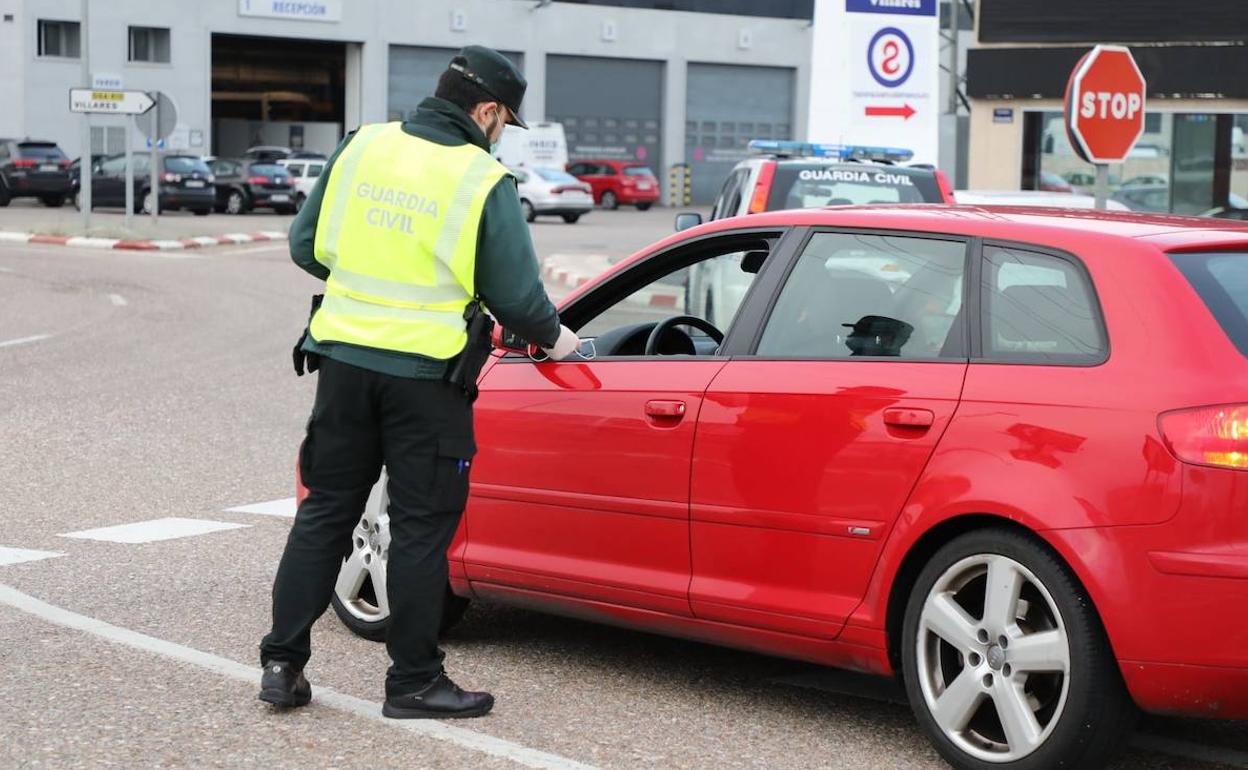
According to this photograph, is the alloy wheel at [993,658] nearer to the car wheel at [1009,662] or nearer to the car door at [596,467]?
the car wheel at [1009,662]

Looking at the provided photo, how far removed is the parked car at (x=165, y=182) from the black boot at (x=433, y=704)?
3893 centimetres

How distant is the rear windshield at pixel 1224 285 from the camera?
448 centimetres

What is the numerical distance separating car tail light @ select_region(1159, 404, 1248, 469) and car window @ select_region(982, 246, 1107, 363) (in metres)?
0.30

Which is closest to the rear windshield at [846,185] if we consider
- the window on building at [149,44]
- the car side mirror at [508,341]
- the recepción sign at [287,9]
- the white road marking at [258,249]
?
the car side mirror at [508,341]

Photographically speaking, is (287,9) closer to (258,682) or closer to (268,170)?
(268,170)

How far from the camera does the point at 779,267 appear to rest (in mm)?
5371

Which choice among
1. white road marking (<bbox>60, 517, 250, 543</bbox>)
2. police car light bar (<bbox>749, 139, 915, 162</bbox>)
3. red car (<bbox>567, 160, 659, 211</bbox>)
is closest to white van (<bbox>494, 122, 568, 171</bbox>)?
red car (<bbox>567, 160, 659, 211</bbox>)

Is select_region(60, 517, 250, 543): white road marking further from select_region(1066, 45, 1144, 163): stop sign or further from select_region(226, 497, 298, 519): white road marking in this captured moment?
select_region(1066, 45, 1144, 163): stop sign

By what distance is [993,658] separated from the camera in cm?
464

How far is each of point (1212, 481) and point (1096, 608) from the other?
399 millimetres

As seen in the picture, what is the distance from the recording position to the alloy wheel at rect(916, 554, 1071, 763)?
14.9ft

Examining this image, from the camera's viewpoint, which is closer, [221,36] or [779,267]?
[779,267]

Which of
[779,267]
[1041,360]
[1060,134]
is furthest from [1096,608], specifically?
[1060,134]

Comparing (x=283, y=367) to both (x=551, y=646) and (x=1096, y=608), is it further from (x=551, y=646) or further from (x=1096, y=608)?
(x=1096, y=608)
